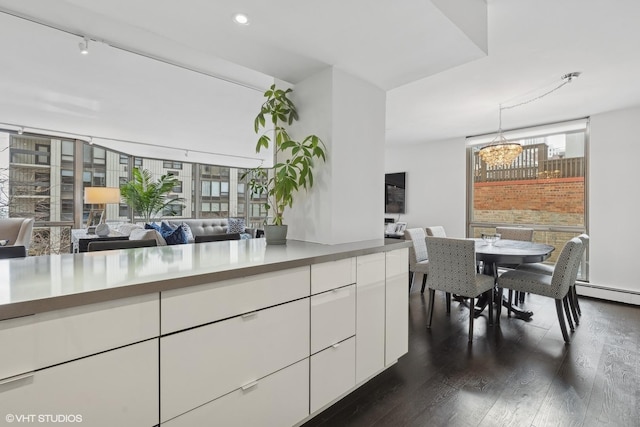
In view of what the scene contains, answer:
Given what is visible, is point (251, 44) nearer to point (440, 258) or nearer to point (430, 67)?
point (430, 67)

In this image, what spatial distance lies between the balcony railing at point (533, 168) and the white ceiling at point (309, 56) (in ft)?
2.08

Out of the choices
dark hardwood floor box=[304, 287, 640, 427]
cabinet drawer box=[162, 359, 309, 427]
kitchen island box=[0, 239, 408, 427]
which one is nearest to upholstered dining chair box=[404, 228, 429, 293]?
dark hardwood floor box=[304, 287, 640, 427]

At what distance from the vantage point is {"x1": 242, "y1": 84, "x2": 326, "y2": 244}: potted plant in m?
2.05

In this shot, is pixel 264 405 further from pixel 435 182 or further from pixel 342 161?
pixel 435 182

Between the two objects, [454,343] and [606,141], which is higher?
[606,141]

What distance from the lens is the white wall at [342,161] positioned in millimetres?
2094

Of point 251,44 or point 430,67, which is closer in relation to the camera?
point 251,44

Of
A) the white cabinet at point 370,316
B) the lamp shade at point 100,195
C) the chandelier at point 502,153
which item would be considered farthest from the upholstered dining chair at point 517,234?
the lamp shade at point 100,195

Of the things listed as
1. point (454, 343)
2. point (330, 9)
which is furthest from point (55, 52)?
point (454, 343)

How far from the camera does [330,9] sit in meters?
1.49

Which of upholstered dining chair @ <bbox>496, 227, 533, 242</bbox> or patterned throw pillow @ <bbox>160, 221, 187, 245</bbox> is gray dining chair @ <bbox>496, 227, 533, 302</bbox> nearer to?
upholstered dining chair @ <bbox>496, 227, 533, 242</bbox>

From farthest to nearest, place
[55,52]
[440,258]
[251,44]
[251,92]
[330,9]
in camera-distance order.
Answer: [251,92] < [440,258] < [55,52] < [251,44] < [330,9]

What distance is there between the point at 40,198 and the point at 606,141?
8.35 m

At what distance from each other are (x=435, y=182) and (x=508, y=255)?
3.08 m
